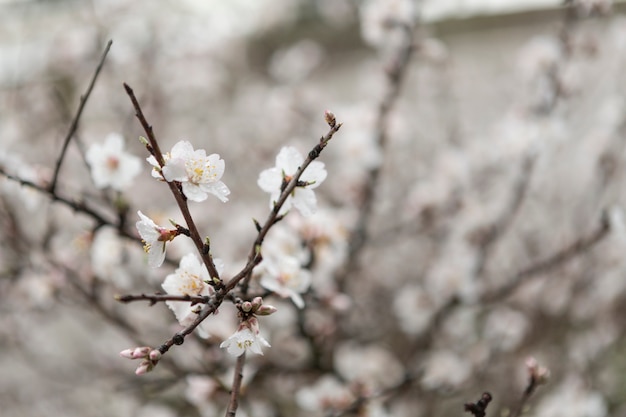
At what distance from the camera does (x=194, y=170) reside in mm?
709

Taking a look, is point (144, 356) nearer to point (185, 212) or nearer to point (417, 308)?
point (185, 212)

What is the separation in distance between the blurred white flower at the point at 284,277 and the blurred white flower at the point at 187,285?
0.35 feet

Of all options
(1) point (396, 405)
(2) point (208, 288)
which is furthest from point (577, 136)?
(2) point (208, 288)

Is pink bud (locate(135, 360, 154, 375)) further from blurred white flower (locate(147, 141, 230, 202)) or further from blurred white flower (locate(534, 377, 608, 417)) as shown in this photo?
blurred white flower (locate(534, 377, 608, 417))

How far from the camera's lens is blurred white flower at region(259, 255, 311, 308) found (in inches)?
33.5

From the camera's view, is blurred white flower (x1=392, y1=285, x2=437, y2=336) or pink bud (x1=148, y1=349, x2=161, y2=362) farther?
blurred white flower (x1=392, y1=285, x2=437, y2=336)

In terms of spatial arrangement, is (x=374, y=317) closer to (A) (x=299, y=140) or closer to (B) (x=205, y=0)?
(A) (x=299, y=140)

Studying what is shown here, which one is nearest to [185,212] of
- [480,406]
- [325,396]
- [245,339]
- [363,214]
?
[245,339]

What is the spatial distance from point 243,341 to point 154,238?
0.53 ft

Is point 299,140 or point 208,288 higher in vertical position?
point 299,140

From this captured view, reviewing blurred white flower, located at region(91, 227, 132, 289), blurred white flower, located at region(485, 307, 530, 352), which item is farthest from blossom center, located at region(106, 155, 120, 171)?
blurred white flower, located at region(485, 307, 530, 352)

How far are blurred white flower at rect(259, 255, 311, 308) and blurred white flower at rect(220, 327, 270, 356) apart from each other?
0.14 metres

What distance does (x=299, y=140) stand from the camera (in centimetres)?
252

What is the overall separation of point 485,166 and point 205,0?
229cm
